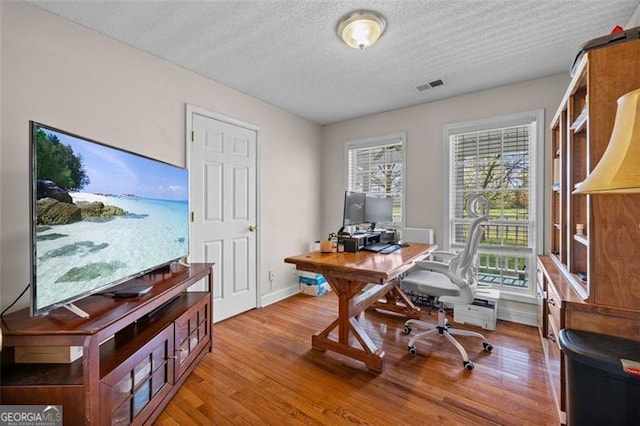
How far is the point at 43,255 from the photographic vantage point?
3.85ft

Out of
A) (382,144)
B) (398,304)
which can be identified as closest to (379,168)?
(382,144)

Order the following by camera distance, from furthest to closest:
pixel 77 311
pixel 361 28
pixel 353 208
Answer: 1. pixel 353 208
2. pixel 361 28
3. pixel 77 311

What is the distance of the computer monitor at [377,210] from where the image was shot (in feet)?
9.58

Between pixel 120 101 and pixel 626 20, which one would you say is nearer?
pixel 626 20

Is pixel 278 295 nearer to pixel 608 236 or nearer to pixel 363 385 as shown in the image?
pixel 363 385

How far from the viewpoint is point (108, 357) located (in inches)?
53.4

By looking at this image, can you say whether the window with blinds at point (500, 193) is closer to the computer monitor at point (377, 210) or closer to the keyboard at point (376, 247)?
the computer monitor at point (377, 210)

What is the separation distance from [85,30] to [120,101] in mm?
494

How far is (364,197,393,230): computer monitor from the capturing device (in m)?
2.92

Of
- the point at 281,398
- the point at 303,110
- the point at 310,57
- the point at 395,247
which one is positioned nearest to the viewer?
the point at 281,398

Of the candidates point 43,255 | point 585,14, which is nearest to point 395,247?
point 585,14

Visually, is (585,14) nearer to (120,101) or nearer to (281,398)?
(281,398)

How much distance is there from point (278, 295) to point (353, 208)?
1699 mm

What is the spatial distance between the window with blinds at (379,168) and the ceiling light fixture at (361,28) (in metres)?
1.80
